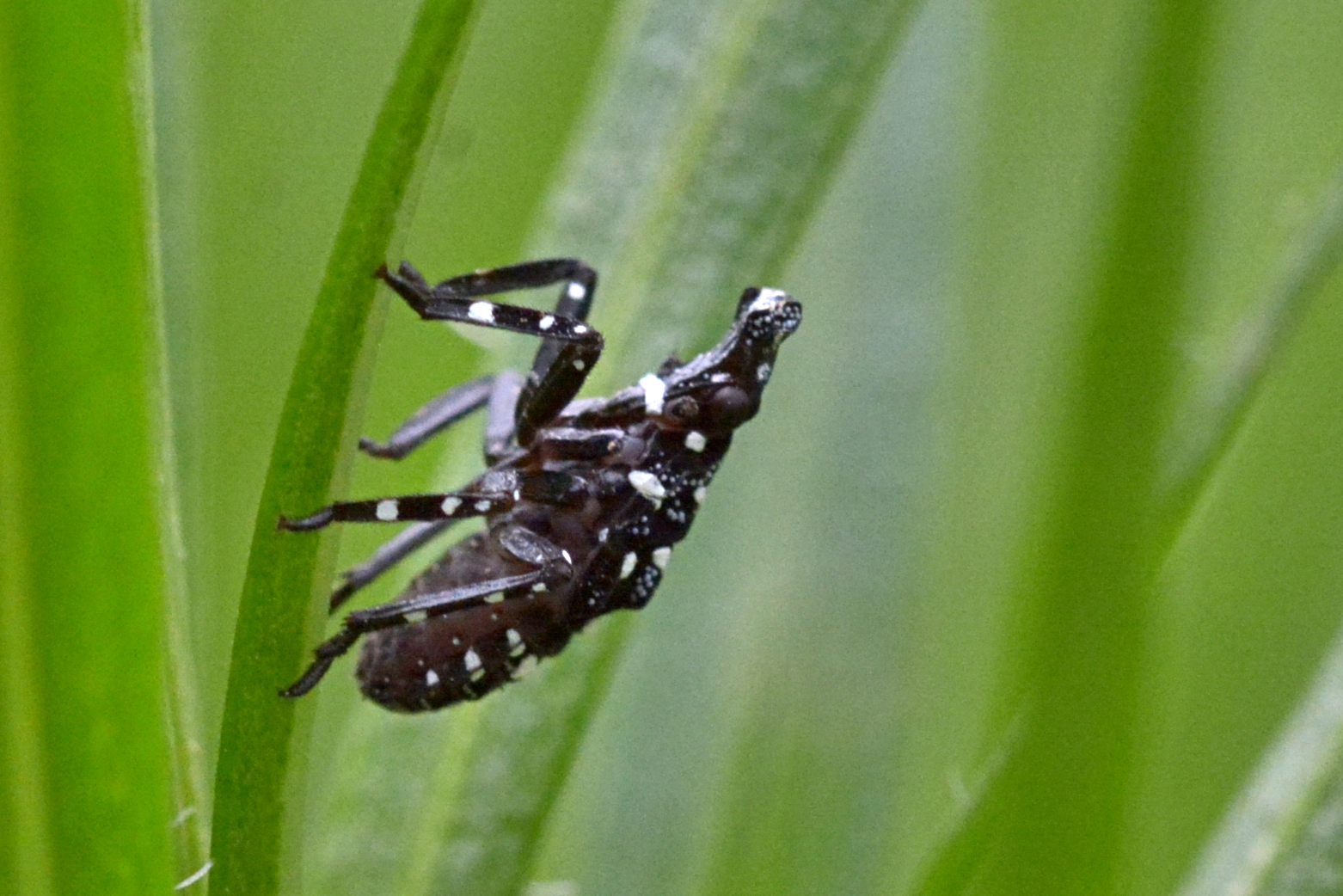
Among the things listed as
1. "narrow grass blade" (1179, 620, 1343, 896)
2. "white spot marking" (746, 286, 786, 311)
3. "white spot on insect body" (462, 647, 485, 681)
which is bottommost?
"white spot on insect body" (462, 647, 485, 681)

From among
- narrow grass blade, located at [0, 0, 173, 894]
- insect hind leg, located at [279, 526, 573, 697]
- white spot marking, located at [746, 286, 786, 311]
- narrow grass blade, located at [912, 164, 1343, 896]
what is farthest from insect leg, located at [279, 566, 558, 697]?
narrow grass blade, located at [0, 0, 173, 894]

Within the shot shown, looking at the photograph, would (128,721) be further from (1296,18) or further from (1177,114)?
(1296,18)

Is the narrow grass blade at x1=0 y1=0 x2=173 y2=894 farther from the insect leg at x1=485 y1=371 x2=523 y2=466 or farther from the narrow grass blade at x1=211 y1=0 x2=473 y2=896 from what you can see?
the insect leg at x1=485 y1=371 x2=523 y2=466

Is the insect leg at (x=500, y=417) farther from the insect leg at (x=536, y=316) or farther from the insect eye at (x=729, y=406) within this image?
the insect eye at (x=729, y=406)

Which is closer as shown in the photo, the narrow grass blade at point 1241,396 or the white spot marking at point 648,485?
the narrow grass blade at point 1241,396

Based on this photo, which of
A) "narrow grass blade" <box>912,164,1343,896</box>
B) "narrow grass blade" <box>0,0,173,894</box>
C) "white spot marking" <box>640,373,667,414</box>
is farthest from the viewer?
"white spot marking" <box>640,373,667,414</box>

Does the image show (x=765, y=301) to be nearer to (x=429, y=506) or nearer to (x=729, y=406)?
(x=729, y=406)

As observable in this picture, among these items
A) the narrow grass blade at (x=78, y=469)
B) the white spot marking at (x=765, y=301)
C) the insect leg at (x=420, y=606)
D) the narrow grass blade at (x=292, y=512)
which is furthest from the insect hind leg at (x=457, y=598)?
the narrow grass blade at (x=78, y=469)
